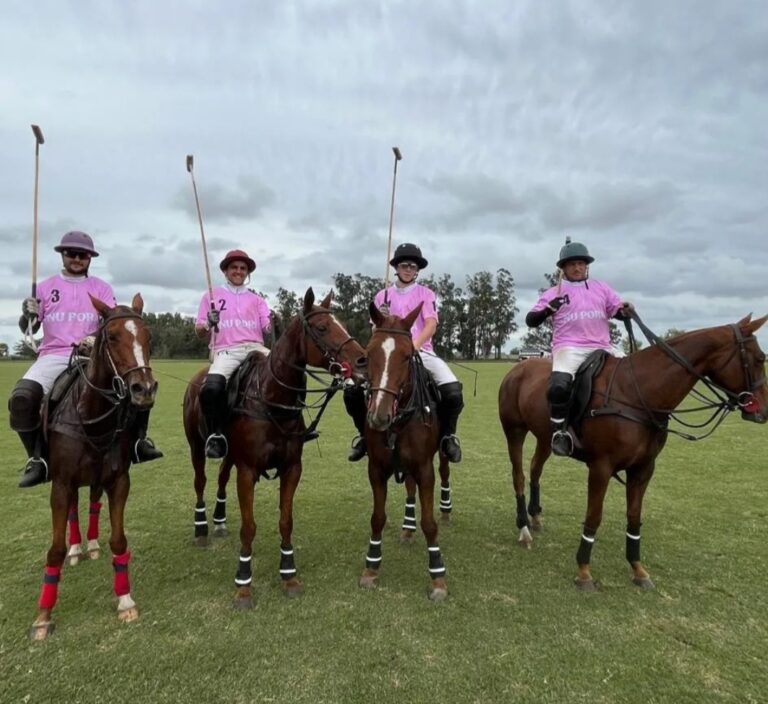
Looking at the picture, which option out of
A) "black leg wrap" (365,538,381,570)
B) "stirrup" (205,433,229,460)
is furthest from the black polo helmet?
"black leg wrap" (365,538,381,570)

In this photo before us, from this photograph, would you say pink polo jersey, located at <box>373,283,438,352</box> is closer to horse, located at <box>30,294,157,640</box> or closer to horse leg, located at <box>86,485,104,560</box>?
horse, located at <box>30,294,157,640</box>

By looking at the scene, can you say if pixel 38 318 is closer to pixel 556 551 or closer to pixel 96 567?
pixel 96 567

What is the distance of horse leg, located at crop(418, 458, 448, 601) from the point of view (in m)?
4.58

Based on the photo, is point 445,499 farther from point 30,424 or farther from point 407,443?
point 30,424

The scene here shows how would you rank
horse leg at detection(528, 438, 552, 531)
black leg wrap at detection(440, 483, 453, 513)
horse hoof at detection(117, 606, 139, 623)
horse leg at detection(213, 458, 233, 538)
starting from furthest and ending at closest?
black leg wrap at detection(440, 483, 453, 513), horse leg at detection(528, 438, 552, 531), horse leg at detection(213, 458, 233, 538), horse hoof at detection(117, 606, 139, 623)

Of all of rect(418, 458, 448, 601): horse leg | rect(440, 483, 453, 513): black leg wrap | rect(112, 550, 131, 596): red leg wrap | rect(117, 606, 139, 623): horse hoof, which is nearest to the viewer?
rect(117, 606, 139, 623): horse hoof

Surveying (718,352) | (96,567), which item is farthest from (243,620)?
(718,352)

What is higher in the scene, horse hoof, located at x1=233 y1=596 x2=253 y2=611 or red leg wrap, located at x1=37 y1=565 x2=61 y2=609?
red leg wrap, located at x1=37 y1=565 x2=61 y2=609

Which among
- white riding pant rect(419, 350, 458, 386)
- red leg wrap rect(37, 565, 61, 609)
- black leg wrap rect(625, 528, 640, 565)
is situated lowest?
red leg wrap rect(37, 565, 61, 609)

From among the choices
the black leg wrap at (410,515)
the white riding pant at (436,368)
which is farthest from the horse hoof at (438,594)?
the white riding pant at (436,368)

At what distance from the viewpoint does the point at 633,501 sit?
4.95 meters

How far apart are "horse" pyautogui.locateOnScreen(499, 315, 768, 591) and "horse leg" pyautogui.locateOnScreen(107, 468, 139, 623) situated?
3.87 meters

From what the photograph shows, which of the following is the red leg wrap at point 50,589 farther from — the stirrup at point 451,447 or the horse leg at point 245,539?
the stirrup at point 451,447

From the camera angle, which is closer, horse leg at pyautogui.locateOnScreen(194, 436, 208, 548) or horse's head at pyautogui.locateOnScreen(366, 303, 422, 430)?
horse's head at pyautogui.locateOnScreen(366, 303, 422, 430)
